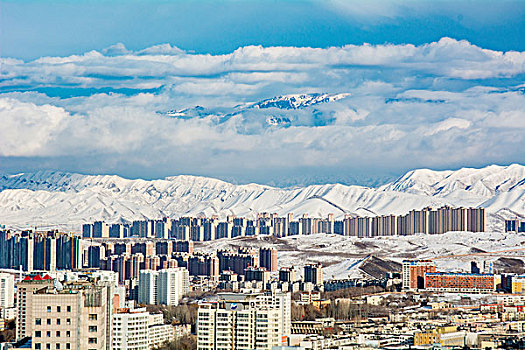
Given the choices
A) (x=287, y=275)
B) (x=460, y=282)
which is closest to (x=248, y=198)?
(x=287, y=275)

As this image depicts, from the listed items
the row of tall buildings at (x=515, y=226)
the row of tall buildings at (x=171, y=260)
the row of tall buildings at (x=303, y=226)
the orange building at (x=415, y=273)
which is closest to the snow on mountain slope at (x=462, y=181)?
the row of tall buildings at (x=303, y=226)

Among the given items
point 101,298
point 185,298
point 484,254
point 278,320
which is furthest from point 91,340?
point 484,254

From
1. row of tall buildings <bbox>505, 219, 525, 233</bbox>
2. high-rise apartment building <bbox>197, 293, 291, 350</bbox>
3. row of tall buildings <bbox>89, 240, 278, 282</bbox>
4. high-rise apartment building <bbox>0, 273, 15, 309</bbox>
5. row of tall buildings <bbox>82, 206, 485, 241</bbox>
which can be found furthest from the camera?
row of tall buildings <bbox>82, 206, 485, 241</bbox>

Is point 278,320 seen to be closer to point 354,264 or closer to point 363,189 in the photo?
point 354,264

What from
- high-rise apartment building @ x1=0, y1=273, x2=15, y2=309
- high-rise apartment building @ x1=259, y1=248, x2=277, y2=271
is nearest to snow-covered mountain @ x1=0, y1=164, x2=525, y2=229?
high-rise apartment building @ x1=259, y1=248, x2=277, y2=271

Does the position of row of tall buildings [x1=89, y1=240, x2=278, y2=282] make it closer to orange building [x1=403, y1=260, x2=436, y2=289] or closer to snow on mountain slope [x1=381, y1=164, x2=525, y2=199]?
orange building [x1=403, y1=260, x2=436, y2=289]
